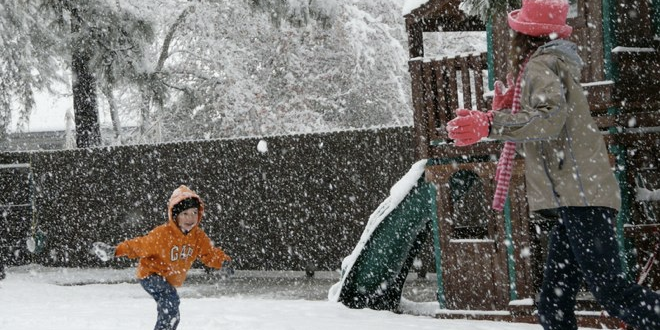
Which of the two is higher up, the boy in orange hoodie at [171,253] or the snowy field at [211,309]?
the boy in orange hoodie at [171,253]

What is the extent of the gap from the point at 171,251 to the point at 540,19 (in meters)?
2.79

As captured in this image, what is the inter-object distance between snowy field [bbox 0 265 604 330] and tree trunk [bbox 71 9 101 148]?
13.6 feet

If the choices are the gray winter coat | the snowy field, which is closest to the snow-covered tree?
the snowy field

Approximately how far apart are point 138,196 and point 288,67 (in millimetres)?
11659

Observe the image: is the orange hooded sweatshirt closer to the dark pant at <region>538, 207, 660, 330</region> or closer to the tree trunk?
the dark pant at <region>538, 207, 660, 330</region>

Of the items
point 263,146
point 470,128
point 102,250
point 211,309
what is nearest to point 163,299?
point 102,250

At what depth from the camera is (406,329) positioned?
6.46 meters

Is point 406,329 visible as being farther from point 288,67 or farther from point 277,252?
point 288,67

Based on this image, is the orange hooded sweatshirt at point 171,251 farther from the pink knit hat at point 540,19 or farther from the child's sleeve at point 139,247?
the pink knit hat at point 540,19

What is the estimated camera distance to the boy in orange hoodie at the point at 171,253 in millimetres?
5746

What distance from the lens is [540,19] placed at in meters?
4.29

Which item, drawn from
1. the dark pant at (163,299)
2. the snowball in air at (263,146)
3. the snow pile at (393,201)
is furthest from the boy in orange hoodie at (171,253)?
the snowball in air at (263,146)

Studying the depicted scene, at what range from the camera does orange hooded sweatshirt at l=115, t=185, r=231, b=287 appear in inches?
225

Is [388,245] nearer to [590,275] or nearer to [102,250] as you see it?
[102,250]
